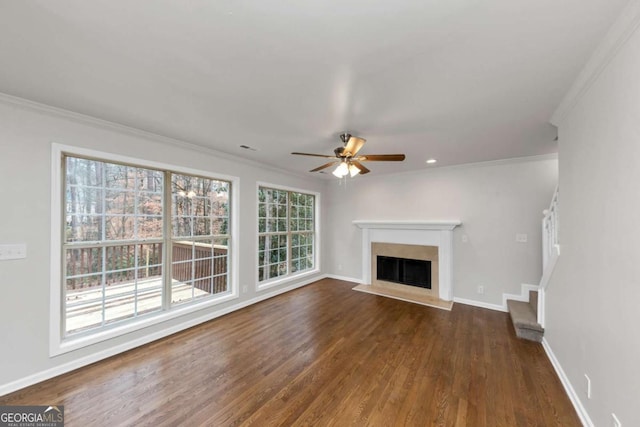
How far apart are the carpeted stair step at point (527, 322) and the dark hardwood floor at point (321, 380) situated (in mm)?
105

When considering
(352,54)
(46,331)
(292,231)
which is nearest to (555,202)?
(352,54)

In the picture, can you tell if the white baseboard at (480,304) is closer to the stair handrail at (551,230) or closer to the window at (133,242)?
the stair handrail at (551,230)

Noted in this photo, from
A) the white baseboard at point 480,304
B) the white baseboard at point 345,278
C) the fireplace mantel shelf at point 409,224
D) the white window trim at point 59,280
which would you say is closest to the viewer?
the white window trim at point 59,280

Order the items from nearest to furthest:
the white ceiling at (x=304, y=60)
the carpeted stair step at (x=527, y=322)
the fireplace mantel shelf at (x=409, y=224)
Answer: the white ceiling at (x=304, y=60), the carpeted stair step at (x=527, y=322), the fireplace mantel shelf at (x=409, y=224)

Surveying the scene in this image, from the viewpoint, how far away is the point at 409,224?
15.3ft

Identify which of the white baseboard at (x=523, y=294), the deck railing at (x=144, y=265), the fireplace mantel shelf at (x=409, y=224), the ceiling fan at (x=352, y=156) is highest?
the ceiling fan at (x=352, y=156)

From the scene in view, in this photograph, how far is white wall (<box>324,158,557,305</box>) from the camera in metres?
3.66

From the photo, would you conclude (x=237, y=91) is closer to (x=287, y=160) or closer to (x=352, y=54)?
(x=352, y=54)

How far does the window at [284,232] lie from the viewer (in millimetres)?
4602

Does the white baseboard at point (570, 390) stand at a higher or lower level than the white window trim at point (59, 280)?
lower

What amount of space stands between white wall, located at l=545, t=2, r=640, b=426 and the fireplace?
2.45 m

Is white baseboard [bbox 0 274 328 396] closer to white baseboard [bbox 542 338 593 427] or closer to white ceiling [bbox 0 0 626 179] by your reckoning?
white ceiling [bbox 0 0 626 179]

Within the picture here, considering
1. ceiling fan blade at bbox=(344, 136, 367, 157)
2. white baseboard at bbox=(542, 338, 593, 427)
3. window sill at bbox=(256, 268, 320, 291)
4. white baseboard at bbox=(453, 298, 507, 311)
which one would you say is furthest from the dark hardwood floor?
ceiling fan blade at bbox=(344, 136, 367, 157)

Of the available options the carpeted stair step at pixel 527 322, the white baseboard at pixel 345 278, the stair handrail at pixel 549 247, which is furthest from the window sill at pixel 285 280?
the stair handrail at pixel 549 247
